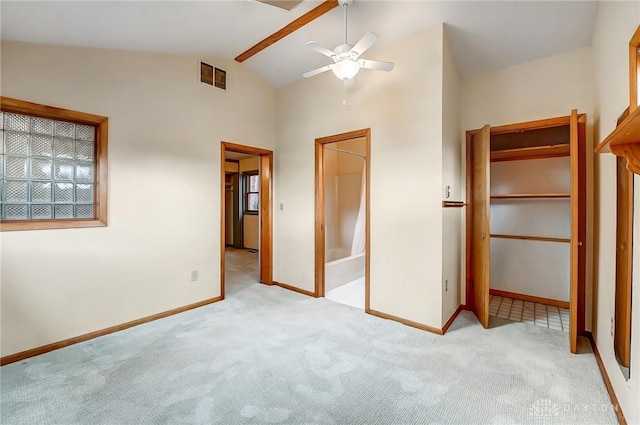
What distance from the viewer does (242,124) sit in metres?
3.77

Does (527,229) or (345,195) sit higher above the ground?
(345,195)

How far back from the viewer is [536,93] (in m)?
2.87

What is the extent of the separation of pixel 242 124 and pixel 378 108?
1.82 meters

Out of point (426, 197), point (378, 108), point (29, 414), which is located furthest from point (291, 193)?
point (29, 414)

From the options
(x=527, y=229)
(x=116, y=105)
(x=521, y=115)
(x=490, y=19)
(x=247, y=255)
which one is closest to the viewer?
(x=490, y=19)

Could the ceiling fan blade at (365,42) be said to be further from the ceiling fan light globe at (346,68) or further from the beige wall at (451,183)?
the beige wall at (451,183)

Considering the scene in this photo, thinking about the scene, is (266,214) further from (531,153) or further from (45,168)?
(531,153)

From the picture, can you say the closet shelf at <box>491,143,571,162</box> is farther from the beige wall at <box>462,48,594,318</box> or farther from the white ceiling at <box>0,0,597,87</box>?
the white ceiling at <box>0,0,597,87</box>

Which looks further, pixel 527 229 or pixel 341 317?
pixel 527 229

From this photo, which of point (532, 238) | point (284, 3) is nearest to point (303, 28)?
point (284, 3)

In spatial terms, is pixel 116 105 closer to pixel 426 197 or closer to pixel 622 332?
pixel 426 197

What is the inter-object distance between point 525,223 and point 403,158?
6.71 ft

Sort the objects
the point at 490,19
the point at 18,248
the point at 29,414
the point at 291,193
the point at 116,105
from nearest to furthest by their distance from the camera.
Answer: the point at 29,414, the point at 18,248, the point at 490,19, the point at 116,105, the point at 291,193

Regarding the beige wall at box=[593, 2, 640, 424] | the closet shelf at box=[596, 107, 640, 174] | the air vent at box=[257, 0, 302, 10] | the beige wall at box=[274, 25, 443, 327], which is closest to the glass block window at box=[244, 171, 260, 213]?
the beige wall at box=[274, 25, 443, 327]
